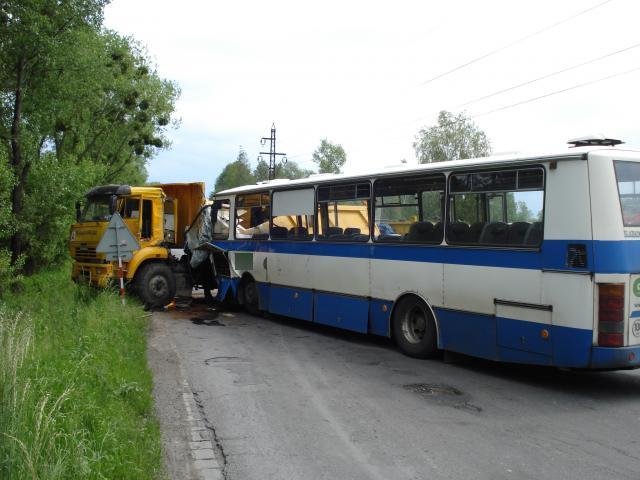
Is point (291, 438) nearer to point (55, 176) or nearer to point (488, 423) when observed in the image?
point (488, 423)

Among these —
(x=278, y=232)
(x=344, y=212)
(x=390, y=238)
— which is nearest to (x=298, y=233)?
(x=278, y=232)

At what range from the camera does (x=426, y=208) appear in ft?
30.4

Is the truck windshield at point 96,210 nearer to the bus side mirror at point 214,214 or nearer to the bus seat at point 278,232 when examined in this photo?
the bus side mirror at point 214,214

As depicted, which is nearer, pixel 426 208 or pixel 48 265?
pixel 426 208

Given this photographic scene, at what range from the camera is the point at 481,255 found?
27.1ft

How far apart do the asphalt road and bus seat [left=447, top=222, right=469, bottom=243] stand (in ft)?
6.01

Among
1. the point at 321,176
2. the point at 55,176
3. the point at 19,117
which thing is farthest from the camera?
the point at 55,176

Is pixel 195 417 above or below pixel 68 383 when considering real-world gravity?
below

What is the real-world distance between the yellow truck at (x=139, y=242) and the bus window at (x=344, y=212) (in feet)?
16.7

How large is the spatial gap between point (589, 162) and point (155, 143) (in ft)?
90.7

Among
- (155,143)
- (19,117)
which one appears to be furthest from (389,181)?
(155,143)

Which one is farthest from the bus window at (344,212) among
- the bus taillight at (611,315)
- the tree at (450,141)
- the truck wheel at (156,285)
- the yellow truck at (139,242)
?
the tree at (450,141)

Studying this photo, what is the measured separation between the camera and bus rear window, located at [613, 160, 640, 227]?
23.1 feet

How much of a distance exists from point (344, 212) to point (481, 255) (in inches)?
133
